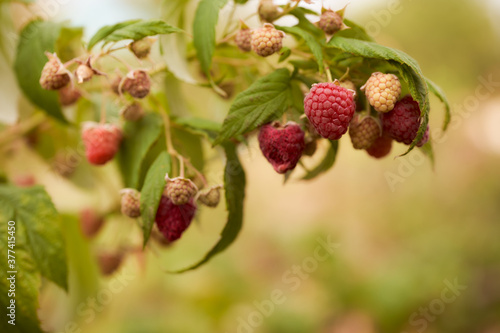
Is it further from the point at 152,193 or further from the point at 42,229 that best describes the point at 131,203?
the point at 42,229

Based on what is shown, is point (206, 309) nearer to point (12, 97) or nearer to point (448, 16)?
point (12, 97)

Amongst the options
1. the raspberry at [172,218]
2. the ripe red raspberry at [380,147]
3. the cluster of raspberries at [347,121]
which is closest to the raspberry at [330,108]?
the cluster of raspberries at [347,121]

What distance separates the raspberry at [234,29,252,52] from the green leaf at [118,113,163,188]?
0.17m

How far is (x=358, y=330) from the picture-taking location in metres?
2.05

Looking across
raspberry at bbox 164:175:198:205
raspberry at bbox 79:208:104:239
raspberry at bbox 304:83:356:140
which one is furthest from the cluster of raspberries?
raspberry at bbox 79:208:104:239

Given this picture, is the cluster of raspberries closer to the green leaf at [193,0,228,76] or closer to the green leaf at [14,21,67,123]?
the green leaf at [193,0,228,76]

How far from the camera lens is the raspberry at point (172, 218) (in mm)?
583

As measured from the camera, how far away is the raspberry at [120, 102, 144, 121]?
651 mm

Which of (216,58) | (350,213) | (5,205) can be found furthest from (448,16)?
(5,205)

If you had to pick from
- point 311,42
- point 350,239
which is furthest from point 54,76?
point 350,239

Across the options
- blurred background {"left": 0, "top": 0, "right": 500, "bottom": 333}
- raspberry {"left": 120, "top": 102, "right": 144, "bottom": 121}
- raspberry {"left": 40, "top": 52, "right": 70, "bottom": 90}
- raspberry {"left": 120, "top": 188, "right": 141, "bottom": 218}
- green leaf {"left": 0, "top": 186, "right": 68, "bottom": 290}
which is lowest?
blurred background {"left": 0, "top": 0, "right": 500, "bottom": 333}

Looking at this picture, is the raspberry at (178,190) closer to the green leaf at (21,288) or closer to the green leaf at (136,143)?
the green leaf at (136,143)

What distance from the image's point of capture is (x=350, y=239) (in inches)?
126

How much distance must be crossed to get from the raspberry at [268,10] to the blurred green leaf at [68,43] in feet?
1.18
